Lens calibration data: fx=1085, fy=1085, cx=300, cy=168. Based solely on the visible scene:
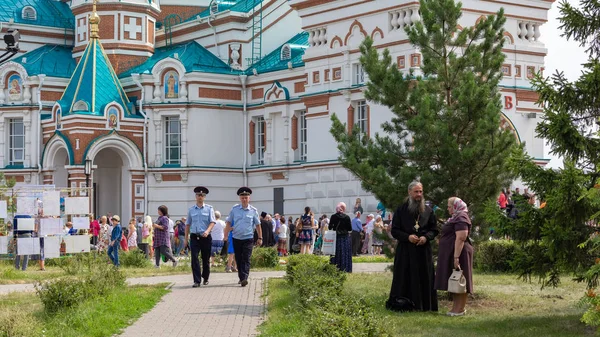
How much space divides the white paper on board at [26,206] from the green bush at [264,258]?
595 centimetres

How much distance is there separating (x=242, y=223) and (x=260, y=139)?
2859 cm

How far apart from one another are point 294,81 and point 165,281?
24640mm

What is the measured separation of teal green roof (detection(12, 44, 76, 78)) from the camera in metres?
→ 49.9

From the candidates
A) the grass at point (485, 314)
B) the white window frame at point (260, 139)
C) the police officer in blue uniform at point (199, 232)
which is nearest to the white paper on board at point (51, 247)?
the police officer in blue uniform at point (199, 232)

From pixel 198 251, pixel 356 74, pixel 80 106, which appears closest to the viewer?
pixel 198 251

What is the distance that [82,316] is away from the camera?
1426 centimetres

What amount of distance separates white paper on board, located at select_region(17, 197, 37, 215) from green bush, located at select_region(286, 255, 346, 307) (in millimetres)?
10182

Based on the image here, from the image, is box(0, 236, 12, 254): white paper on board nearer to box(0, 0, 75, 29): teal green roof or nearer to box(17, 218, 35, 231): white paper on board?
box(17, 218, 35, 231): white paper on board

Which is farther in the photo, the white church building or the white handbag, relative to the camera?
the white church building

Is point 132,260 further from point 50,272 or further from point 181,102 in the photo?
point 181,102

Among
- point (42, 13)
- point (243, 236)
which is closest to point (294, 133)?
point (42, 13)

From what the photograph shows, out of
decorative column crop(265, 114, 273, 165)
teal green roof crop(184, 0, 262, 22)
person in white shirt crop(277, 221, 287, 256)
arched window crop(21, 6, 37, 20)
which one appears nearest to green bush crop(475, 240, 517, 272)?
person in white shirt crop(277, 221, 287, 256)

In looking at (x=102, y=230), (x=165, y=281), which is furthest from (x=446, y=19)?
(x=102, y=230)

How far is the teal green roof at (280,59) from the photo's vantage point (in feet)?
155
